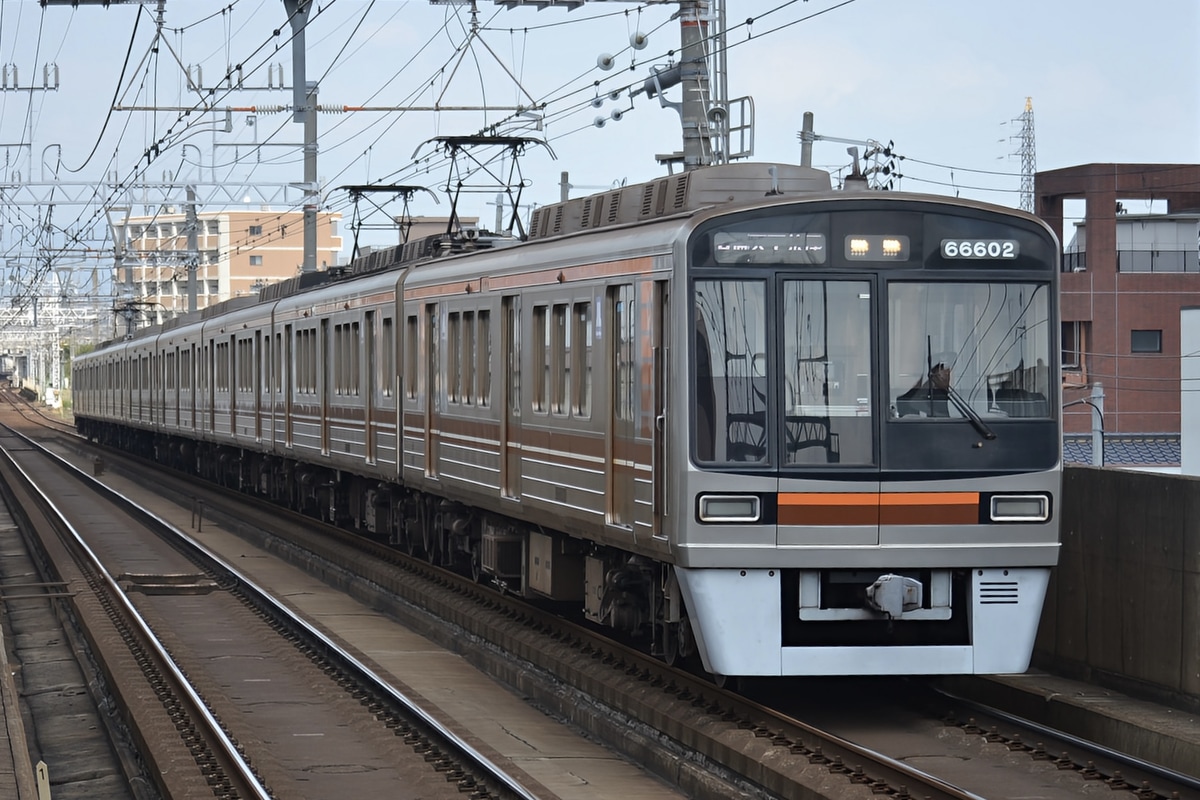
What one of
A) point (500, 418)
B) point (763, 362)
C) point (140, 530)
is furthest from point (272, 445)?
point (763, 362)

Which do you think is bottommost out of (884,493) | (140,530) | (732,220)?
(140,530)

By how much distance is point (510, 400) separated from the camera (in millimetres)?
12812

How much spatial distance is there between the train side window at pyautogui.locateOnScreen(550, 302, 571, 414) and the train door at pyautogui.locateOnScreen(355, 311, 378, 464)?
20.7ft

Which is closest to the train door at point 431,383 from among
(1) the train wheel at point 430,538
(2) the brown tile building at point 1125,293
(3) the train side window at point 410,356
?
(3) the train side window at point 410,356

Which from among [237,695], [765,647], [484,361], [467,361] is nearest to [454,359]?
[467,361]

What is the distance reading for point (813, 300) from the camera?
30.2 ft

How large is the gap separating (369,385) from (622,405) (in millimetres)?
8185

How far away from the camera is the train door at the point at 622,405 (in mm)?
10016

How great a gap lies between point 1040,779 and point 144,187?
109ft

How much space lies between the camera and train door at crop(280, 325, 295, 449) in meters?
22.6

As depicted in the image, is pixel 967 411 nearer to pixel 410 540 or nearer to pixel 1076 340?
pixel 410 540

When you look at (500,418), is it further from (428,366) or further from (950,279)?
(950,279)

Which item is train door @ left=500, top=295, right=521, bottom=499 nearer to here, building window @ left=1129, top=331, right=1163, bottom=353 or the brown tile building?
the brown tile building

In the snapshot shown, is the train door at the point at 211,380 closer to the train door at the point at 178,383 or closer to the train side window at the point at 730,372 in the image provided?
the train door at the point at 178,383
